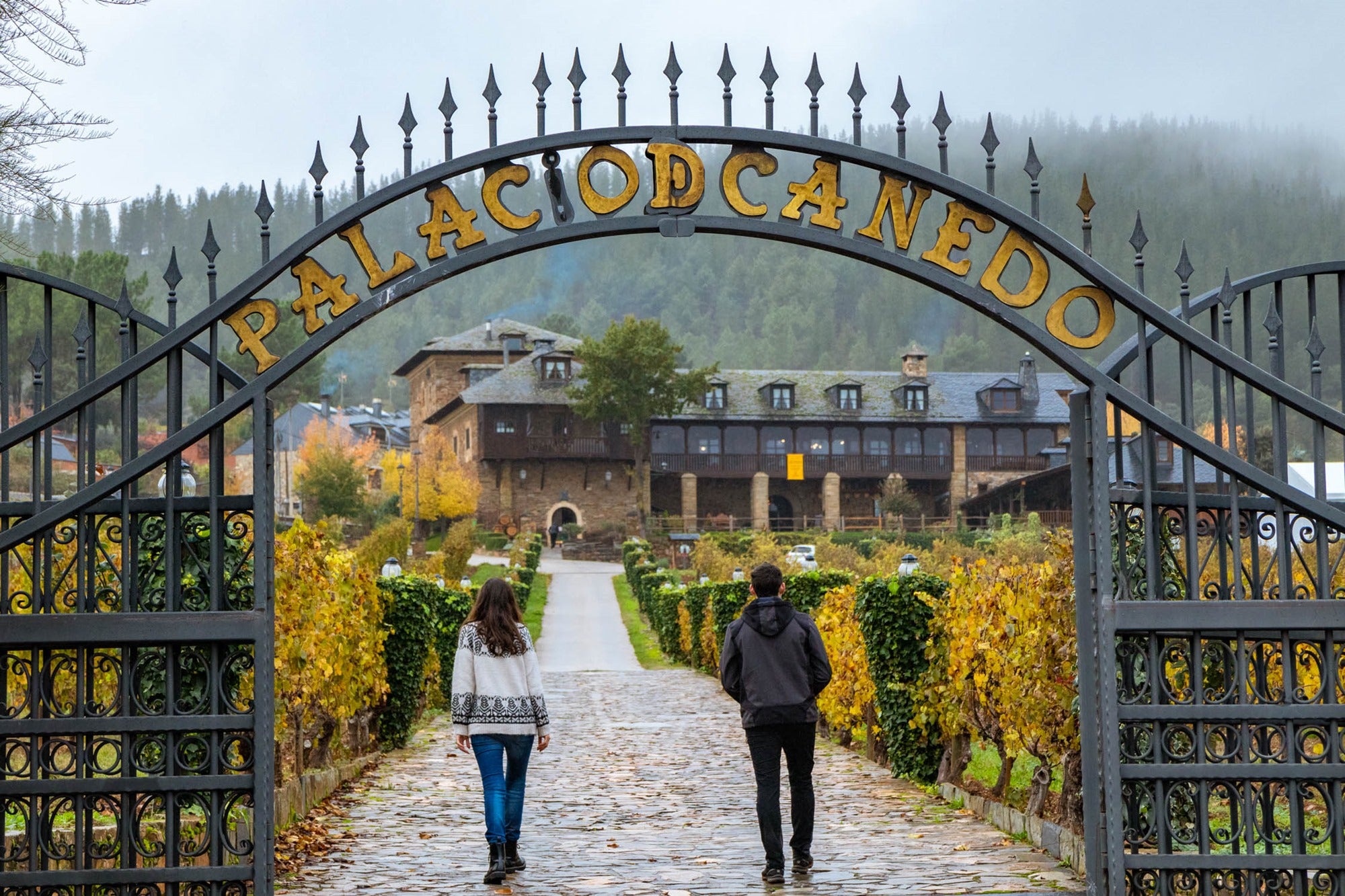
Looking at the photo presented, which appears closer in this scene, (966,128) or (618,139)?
(618,139)

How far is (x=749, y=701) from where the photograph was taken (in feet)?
20.1

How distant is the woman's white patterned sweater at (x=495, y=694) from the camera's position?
20.2 ft

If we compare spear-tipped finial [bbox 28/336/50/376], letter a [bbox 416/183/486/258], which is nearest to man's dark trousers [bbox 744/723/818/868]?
letter a [bbox 416/183/486/258]

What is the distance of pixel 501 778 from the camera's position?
627 centimetres

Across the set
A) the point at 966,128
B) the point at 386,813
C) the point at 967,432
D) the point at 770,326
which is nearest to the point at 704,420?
the point at 967,432

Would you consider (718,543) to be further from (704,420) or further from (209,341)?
(209,341)

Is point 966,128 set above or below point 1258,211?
above

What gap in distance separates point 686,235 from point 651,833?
12.5ft

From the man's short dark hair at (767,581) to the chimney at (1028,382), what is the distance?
5637 cm

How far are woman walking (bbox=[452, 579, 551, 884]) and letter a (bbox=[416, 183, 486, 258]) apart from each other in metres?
1.53

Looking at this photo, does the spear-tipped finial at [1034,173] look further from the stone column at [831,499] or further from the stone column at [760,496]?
the stone column at [831,499]

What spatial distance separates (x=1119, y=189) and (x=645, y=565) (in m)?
105

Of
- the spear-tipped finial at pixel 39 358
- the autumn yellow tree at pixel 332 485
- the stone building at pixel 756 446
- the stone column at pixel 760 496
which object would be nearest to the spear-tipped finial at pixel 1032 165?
the spear-tipped finial at pixel 39 358

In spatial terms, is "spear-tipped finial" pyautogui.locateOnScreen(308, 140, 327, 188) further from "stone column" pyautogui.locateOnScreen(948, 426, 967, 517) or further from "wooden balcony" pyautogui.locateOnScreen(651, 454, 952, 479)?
"stone column" pyautogui.locateOnScreen(948, 426, 967, 517)
